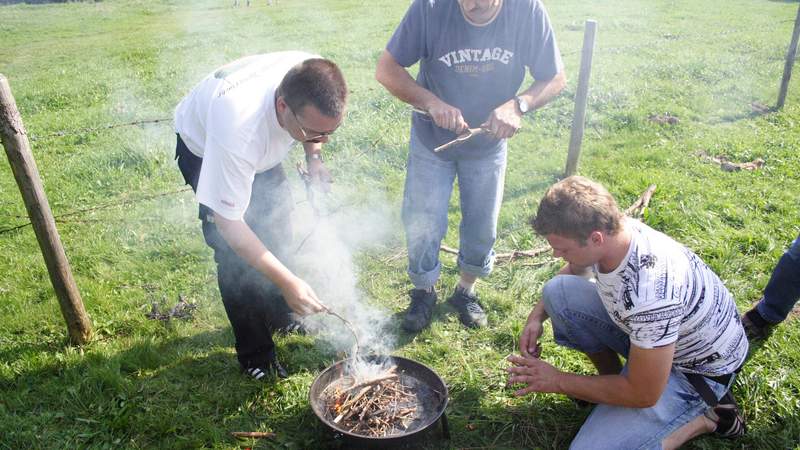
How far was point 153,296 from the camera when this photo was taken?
4367 mm

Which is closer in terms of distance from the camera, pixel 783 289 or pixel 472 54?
pixel 472 54

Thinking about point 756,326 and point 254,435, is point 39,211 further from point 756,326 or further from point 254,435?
point 756,326

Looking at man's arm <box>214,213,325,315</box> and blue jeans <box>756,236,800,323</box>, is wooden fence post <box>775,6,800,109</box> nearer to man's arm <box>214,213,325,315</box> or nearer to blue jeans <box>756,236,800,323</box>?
blue jeans <box>756,236,800,323</box>

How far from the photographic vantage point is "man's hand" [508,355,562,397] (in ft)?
9.02

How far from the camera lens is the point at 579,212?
7.92 feet

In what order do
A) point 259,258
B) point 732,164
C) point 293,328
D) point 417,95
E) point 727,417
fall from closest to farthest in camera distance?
point 259,258
point 727,417
point 417,95
point 293,328
point 732,164

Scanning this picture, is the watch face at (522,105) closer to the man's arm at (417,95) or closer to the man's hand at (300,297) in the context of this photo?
the man's arm at (417,95)

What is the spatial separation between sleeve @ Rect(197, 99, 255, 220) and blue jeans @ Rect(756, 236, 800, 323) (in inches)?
131

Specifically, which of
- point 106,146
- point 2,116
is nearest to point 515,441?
point 2,116

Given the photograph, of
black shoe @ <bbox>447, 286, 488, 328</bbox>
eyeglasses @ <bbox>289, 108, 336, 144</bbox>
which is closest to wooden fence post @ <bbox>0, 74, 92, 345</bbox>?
eyeglasses @ <bbox>289, 108, 336, 144</bbox>

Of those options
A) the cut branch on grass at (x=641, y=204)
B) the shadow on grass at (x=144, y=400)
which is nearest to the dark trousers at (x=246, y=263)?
the shadow on grass at (x=144, y=400)

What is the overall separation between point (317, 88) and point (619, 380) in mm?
1907

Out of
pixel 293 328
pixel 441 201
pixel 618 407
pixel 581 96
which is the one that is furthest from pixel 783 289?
pixel 293 328

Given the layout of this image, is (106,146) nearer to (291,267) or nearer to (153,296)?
(153,296)
